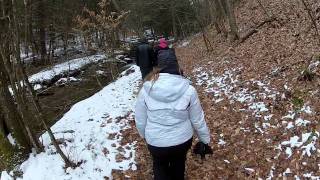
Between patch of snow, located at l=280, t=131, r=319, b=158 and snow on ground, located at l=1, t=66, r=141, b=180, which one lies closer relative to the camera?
patch of snow, located at l=280, t=131, r=319, b=158

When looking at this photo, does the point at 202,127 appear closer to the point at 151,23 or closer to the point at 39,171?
the point at 39,171

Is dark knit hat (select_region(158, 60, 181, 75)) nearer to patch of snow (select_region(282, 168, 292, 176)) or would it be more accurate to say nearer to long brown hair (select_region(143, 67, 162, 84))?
long brown hair (select_region(143, 67, 162, 84))

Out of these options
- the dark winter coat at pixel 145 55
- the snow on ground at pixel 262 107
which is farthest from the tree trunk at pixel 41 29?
the dark winter coat at pixel 145 55

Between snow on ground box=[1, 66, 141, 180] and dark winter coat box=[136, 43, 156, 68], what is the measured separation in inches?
58.1

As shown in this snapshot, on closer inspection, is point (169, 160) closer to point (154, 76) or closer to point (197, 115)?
point (197, 115)

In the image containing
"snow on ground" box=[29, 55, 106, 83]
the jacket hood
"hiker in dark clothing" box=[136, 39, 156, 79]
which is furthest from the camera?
"snow on ground" box=[29, 55, 106, 83]

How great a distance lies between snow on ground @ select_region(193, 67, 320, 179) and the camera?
271 inches

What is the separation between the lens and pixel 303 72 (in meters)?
9.62

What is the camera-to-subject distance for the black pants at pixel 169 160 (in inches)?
181

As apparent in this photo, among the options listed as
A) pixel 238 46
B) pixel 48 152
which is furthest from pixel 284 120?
pixel 238 46

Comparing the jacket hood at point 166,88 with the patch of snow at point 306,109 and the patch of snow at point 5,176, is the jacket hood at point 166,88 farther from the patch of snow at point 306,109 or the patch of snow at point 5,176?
the patch of snow at point 306,109

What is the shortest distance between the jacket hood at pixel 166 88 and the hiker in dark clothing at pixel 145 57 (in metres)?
6.24

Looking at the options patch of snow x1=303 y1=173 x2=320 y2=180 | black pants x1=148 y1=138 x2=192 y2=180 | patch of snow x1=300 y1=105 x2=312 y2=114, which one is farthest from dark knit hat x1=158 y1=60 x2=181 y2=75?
patch of snow x1=300 y1=105 x2=312 y2=114

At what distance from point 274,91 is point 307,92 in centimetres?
123
